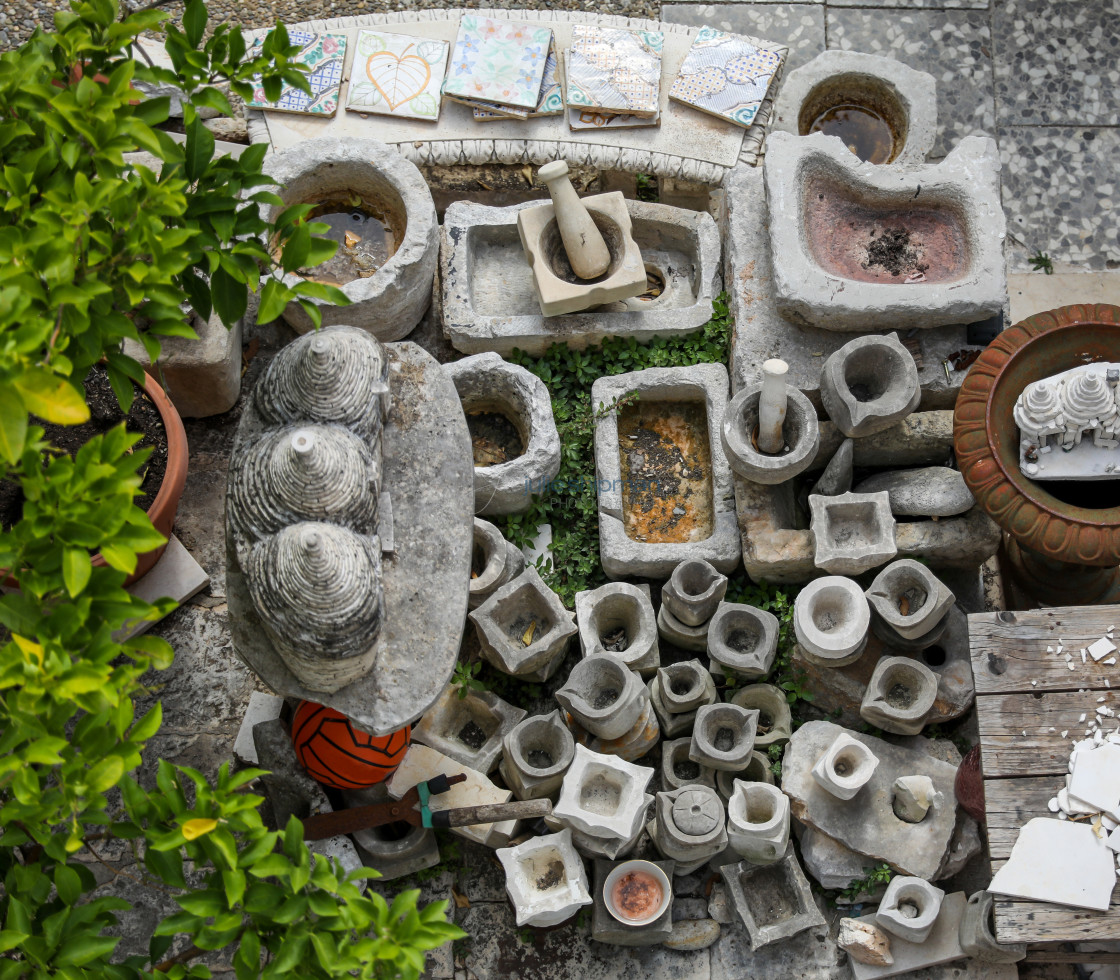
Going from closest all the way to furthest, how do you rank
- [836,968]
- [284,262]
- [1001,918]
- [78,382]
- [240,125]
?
1. [78,382]
2. [284,262]
3. [1001,918]
4. [836,968]
5. [240,125]

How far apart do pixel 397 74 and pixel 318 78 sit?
36 centimetres

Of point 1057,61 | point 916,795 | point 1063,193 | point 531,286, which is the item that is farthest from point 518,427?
point 1057,61

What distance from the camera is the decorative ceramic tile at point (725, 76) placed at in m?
4.79

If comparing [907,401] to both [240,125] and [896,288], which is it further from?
[240,125]

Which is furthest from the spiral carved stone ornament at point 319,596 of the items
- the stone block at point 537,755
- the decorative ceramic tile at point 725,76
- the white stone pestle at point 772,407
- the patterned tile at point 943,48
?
the patterned tile at point 943,48

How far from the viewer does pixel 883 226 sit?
4410mm

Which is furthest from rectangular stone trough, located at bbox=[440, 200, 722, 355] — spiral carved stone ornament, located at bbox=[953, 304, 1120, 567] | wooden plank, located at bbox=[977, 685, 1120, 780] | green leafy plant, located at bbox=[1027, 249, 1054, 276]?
wooden plank, located at bbox=[977, 685, 1120, 780]

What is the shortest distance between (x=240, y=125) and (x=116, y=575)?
11.0 ft

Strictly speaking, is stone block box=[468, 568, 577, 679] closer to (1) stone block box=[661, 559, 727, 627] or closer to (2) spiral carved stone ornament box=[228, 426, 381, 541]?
(1) stone block box=[661, 559, 727, 627]

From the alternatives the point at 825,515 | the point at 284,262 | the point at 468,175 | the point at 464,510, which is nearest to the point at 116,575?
the point at 284,262

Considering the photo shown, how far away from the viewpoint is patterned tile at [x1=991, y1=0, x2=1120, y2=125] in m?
5.25

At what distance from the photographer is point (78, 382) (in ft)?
7.52

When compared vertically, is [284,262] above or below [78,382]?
above

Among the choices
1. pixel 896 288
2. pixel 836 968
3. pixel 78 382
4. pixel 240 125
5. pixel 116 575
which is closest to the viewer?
pixel 116 575
